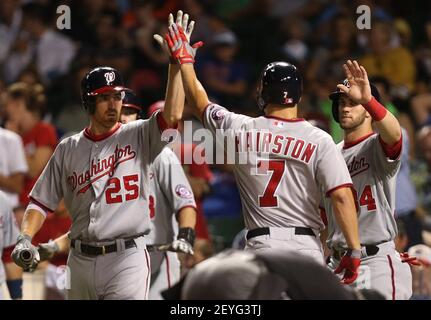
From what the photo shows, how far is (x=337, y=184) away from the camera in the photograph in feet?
21.5

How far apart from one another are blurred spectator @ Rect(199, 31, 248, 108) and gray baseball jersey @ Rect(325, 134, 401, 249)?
16.5ft

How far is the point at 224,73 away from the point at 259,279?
7819mm

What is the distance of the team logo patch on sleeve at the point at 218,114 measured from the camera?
6.82 m

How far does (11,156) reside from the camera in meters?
9.98

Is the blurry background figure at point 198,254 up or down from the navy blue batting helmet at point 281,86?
down

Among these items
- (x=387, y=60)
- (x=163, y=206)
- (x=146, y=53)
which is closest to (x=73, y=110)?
(x=146, y=53)

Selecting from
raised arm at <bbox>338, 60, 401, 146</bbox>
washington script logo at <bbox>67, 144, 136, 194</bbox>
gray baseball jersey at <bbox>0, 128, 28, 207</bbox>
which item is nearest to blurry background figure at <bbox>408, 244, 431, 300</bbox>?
raised arm at <bbox>338, 60, 401, 146</bbox>

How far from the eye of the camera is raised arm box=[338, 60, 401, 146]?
266 inches

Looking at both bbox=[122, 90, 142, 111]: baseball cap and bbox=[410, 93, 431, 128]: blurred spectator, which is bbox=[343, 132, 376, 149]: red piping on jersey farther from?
bbox=[410, 93, 431, 128]: blurred spectator

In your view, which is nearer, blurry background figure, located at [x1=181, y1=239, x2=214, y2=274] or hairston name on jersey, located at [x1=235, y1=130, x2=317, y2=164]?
hairston name on jersey, located at [x1=235, y1=130, x2=317, y2=164]

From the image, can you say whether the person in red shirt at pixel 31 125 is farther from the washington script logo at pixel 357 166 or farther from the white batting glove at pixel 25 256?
the washington script logo at pixel 357 166

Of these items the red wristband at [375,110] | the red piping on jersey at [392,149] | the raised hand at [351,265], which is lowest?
the raised hand at [351,265]

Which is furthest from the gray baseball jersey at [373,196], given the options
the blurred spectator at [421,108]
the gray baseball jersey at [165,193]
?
the blurred spectator at [421,108]

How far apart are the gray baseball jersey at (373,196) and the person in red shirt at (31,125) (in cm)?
410
